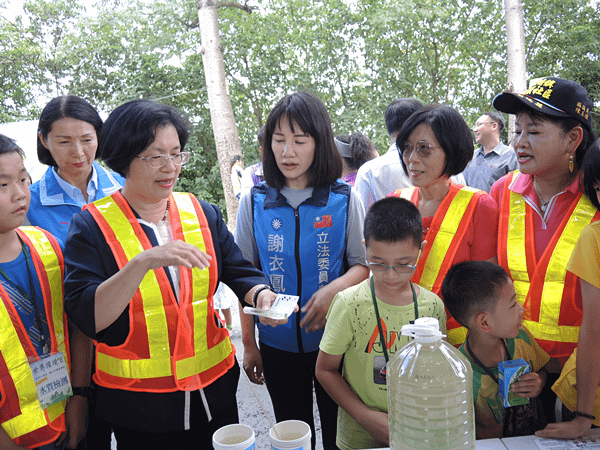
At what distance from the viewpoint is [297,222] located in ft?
5.79

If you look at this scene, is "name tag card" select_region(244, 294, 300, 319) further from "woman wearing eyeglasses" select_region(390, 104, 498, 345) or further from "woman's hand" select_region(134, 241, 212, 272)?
"woman wearing eyeglasses" select_region(390, 104, 498, 345)

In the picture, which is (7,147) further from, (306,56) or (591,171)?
(306,56)

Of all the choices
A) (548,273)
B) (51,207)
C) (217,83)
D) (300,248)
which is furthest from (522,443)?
(217,83)

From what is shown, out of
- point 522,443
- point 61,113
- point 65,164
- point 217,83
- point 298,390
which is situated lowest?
point 298,390

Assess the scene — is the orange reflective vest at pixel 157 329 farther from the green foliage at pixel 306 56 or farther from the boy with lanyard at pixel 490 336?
the green foliage at pixel 306 56

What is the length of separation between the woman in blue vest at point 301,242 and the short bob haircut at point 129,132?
1.72 ft

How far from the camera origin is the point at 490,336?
4.85ft

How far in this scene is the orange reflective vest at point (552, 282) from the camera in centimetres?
150

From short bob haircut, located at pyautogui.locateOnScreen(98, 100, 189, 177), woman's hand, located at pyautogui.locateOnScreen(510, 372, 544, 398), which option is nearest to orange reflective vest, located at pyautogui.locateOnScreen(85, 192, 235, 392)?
short bob haircut, located at pyautogui.locateOnScreen(98, 100, 189, 177)

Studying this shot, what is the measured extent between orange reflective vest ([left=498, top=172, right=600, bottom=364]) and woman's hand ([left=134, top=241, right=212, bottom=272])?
44.3 inches

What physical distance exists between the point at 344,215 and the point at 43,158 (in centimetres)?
151

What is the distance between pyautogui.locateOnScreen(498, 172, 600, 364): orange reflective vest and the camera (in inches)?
59.2

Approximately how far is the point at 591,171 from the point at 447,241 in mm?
516

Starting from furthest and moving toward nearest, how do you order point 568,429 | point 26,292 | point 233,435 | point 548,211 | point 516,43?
point 516,43, point 548,211, point 26,292, point 568,429, point 233,435
